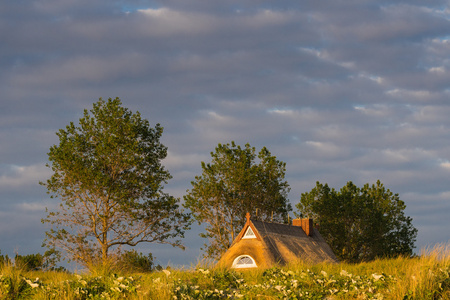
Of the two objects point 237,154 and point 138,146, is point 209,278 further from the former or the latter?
point 237,154

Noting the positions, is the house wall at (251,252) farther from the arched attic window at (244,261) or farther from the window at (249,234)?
the window at (249,234)

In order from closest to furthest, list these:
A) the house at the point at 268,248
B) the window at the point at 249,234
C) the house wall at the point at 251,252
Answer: the house wall at the point at 251,252
the house at the point at 268,248
the window at the point at 249,234

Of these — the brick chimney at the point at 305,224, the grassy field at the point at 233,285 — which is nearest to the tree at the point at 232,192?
the brick chimney at the point at 305,224

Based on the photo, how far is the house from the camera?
37.0m

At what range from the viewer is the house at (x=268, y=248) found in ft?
121

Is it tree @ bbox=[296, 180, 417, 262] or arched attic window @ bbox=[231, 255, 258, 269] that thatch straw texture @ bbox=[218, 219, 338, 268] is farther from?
tree @ bbox=[296, 180, 417, 262]

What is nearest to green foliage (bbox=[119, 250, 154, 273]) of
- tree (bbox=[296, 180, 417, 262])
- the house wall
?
the house wall

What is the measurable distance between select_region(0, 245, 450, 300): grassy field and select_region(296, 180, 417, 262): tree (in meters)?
36.1

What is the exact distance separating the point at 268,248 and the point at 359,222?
19998 mm

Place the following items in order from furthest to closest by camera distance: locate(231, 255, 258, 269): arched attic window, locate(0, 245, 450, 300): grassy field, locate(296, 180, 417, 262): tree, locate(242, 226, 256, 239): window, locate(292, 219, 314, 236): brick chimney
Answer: locate(296, 180, 417, 262): tree < locate(292, 219, 314, 236): brick chimney < locate(242, 226, 256, 239): window < locate(231, 255, 258, 269): arched attic window < locate(0, 245, 450, 300): grassy field

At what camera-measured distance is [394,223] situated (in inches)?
2173

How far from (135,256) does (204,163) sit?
13127mm

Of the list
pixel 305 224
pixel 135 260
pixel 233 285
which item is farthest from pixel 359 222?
pixel 233 285

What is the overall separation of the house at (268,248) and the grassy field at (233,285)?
55.6 ft
